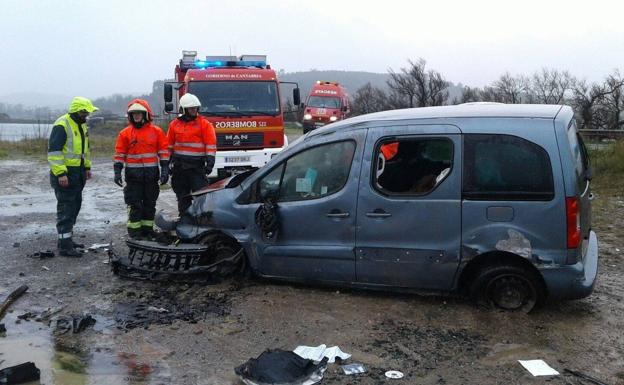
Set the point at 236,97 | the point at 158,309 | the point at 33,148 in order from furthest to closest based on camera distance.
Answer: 1. the point at 33,148
2. the point at 236,97
3. the point at 158,309

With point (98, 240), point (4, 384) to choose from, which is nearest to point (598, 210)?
point (98, 240)

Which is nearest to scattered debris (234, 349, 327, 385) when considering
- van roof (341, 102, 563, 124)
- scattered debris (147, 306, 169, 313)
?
scattered debris (147, 306, 169, 313)

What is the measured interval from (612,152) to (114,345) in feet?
41.8

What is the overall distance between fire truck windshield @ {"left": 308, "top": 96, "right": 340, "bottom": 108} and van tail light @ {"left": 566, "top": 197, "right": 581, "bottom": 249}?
23594 mm

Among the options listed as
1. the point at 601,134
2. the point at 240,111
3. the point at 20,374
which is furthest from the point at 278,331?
the point at 601,134

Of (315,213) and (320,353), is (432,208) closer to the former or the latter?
(315,213)

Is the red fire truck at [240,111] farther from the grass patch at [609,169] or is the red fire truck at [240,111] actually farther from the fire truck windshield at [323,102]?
the fire truck windshield at [323,102]

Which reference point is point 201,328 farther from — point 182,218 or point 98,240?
point 98,240

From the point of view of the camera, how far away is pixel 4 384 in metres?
3.48

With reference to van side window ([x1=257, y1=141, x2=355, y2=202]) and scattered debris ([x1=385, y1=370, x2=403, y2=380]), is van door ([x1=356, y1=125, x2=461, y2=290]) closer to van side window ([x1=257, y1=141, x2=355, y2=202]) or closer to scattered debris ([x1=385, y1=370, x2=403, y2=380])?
van side window ([x1=257, y1=141, x2=355, y2=202])

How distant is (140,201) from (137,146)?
2.15 feet

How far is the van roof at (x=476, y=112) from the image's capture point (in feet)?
14.8

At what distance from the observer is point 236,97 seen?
440 inches

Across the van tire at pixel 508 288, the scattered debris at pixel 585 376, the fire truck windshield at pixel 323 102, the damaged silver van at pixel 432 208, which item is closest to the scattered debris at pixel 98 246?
the damaged silver van at pixel 432 208
